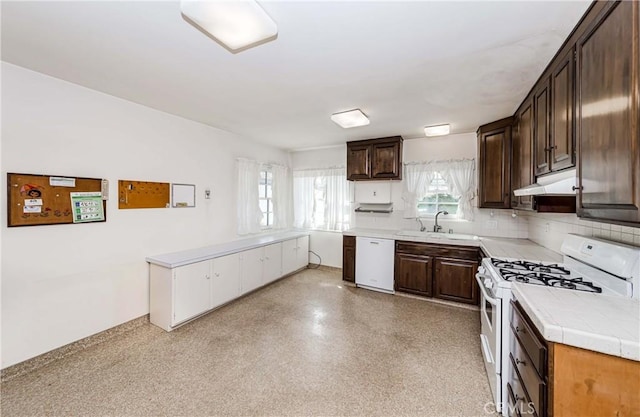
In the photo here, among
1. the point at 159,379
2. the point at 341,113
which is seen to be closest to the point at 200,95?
the point at 341,113

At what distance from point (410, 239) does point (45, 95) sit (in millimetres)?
4197

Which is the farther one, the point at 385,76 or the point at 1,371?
the point at 385,76

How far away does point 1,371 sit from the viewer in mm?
1924

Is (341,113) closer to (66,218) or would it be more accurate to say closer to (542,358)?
(542,358)

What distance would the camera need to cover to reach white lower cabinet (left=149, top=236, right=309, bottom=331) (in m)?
2.70

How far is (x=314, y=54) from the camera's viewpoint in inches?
71.3

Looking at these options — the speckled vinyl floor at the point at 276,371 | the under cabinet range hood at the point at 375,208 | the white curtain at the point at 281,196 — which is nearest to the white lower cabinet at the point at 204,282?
the speckled vinyl floor at the point at 276,371

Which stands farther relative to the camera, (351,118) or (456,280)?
A: (456,280)

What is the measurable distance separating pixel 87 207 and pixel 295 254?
3036mm

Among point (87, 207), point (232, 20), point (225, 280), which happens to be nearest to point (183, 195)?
point (87, 207)

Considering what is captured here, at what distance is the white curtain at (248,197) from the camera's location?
411 centimetres

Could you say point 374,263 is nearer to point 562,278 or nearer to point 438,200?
point 438,200

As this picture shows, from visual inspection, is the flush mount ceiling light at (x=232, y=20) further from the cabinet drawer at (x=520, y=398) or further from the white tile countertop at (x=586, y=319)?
the cabinet drawer at (x=520, y=398)

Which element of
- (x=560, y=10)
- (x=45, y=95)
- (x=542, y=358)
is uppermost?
(x=560, y=10)
